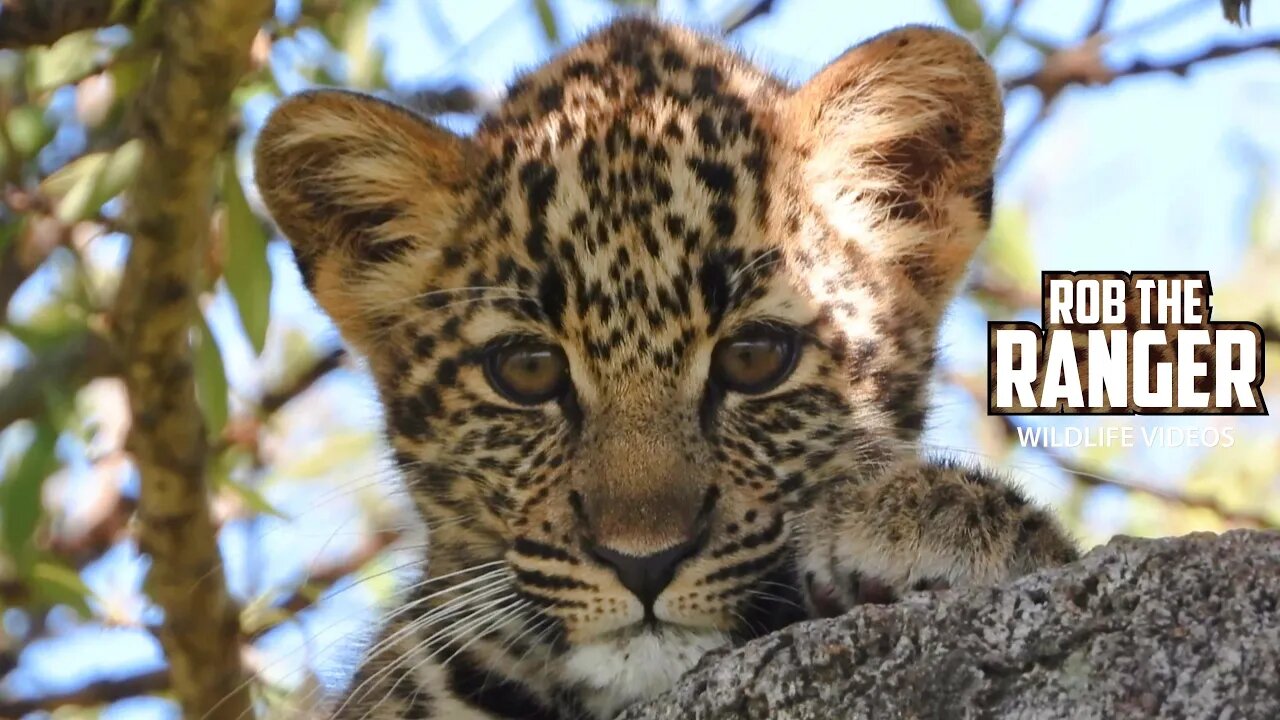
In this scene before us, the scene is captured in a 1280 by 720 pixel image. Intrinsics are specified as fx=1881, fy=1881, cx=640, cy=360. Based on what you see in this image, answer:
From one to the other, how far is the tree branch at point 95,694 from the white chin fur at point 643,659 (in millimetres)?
2926

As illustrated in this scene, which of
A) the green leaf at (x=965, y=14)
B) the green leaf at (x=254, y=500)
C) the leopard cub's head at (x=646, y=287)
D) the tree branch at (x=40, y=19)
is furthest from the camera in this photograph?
the green leaf at (x=965, y=14)

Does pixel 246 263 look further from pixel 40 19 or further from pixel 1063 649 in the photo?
pixel 1063 649

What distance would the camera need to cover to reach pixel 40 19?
4867mm

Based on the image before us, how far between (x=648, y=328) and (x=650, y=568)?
A: 0.60m

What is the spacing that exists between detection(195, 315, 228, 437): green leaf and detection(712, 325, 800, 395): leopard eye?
6.96 feet

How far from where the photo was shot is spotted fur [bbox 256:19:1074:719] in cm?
377

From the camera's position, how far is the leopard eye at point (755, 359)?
13.6 ft

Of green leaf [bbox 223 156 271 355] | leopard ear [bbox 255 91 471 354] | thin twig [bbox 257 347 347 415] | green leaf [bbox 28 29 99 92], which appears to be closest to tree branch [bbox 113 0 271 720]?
leopard ear [bbox 255 91 471 354]

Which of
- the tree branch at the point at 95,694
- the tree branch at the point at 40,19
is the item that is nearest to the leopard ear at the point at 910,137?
the tree branch at the point at 40,19

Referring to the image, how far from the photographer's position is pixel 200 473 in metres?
5.08

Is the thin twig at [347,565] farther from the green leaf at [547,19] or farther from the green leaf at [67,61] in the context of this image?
the green leaf at [67,61]

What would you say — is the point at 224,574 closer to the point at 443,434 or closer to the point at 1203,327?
the point at 443,434

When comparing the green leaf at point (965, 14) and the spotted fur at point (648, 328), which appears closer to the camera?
the spotted fur at point (648, 328)

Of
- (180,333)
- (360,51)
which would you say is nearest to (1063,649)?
(180,333)
